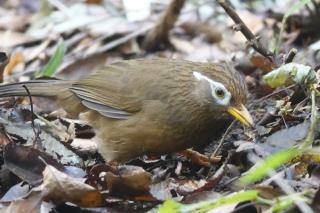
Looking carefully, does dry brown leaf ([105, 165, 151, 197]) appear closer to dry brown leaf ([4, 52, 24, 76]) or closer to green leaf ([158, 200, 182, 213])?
green leaf ([158, 200, 182, 213])

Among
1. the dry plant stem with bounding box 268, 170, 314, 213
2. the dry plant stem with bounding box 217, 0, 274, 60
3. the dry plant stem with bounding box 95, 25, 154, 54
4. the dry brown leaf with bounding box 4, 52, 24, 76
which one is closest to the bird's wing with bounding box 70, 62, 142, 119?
the dry plant stem with bounding box 217, 0, 274, 60

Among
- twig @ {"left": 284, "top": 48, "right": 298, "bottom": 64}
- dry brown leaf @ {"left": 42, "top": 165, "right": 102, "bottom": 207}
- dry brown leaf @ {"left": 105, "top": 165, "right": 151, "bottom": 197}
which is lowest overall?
twig @ {"left": 284, "top": 48, "right": 298, "bottom": 64}

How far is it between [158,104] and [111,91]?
0.57 m

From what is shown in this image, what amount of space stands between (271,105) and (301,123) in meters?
0.84

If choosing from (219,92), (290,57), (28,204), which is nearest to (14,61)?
(219,92)

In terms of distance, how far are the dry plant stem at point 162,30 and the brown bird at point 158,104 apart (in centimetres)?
234

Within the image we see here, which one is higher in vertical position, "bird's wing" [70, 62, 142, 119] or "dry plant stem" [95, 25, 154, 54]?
"bird's wing" [70, 62, 142, 119]

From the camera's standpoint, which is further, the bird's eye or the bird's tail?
the bird's tail

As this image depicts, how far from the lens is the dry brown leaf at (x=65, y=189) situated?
3410 mm

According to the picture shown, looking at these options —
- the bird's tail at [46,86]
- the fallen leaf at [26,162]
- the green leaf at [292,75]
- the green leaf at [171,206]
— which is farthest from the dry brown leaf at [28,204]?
the bird's tail at [46,86]

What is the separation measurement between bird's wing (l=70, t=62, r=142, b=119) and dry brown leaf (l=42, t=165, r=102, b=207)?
4.29 ft

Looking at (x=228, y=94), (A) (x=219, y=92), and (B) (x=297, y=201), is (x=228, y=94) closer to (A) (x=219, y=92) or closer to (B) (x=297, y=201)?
(A) (x=219, y=92)

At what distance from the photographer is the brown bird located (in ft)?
14.4

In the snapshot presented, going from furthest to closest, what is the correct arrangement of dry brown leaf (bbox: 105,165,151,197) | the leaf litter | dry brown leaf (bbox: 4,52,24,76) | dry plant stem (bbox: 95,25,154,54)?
dry plant stem (bbox: 95,25,154,54)
dry brown leaf (bbox: 4,52,24,76)
dry brown leaf (bbox: 105,165,151,197)
the leaf litter
